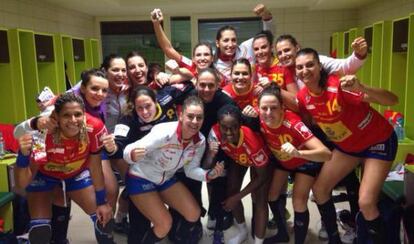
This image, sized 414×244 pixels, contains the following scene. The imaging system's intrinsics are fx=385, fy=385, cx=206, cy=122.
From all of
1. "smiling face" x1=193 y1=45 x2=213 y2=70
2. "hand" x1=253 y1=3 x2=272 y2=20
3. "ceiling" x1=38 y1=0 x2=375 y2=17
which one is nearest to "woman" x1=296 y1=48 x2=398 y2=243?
"smiling face" x1=193 y1=45 x2=213 y2=70

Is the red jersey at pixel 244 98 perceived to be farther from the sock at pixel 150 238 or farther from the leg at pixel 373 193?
the sock at pixel 150 238

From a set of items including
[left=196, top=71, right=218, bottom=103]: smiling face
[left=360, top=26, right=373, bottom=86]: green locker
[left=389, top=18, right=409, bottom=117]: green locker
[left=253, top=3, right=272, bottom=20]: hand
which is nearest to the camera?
[left=196, top=71, right=218, bottom=103]: smiling face

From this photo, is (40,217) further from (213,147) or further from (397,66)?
(397,66)

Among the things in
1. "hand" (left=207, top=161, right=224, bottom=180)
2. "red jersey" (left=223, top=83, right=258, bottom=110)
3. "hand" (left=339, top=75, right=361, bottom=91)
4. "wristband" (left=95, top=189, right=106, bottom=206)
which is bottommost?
"wristband" (left=95, top=189, right=106, bottom=206)

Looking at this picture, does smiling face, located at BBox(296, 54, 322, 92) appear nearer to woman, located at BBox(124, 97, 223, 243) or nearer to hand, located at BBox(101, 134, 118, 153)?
woman, located at BBox(124, 97, 223, 243)

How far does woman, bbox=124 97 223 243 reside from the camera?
214 centimetres

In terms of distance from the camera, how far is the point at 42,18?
4.64 metres

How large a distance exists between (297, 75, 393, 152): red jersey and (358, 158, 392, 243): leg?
118 millimetres

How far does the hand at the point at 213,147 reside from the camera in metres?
2.26

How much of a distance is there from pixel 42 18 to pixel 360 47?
393cm

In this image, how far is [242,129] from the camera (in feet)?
7.32

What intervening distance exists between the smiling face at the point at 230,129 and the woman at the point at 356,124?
1.34 feet

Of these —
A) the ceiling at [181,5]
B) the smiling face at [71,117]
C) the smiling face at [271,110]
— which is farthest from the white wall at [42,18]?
the smiling face at [271,110]

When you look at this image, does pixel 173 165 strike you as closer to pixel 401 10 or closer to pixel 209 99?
pixel 209 99
